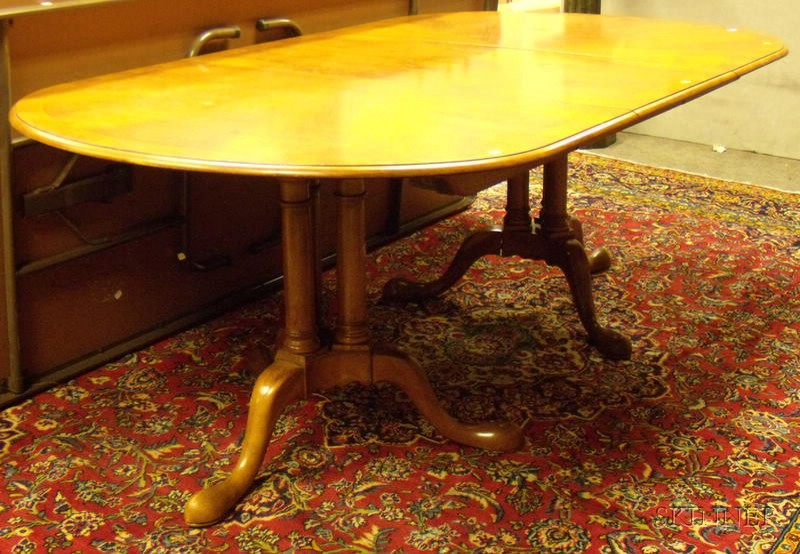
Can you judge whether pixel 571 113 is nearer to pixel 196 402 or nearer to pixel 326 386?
pixel 326 386

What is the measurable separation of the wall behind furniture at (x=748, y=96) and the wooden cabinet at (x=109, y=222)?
211cm

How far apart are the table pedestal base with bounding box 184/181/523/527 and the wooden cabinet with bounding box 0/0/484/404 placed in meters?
0.55

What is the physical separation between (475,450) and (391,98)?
743mm

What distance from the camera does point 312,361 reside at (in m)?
1.92

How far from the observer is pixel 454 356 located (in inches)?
95.1

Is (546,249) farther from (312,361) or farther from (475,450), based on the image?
(312,361)

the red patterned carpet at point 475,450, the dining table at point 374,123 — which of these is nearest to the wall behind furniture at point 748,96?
the red patterned carpet at point 475,450

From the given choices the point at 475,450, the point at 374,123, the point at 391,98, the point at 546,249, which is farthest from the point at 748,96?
the point at 374,123

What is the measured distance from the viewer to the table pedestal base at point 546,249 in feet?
8.04

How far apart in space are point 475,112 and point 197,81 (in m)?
0.55

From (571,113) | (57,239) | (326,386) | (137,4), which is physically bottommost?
(326,386)

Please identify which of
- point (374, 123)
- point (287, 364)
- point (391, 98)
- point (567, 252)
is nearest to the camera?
point (374, 123)

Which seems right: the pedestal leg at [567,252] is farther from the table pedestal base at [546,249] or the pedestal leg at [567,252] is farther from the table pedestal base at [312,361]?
the table pedestal base at [312,361]

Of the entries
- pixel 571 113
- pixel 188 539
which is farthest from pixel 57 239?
pixel 571 113
